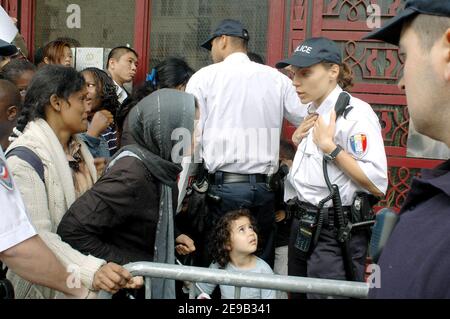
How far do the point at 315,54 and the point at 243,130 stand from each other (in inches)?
34.1

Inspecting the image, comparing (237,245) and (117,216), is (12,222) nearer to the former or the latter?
(117,216)

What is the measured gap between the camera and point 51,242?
2373 mm

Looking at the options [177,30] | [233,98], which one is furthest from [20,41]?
[233,98]

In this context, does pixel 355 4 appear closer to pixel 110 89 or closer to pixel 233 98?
pixel 233 98

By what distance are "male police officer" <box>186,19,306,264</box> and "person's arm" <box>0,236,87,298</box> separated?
1927 mm

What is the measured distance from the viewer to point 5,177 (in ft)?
5.88

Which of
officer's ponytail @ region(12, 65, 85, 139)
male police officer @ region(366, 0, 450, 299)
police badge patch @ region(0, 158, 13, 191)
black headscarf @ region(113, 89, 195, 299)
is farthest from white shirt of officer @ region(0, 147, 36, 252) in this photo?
male police officer @ region(366, 0, 450, 299)

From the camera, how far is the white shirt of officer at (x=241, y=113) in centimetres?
382

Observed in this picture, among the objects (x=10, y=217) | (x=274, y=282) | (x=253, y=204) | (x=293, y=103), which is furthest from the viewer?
(x=293, y=103)

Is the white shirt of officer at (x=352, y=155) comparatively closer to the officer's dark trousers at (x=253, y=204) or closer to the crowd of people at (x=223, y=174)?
the crowd of people at (x=223, y=174)

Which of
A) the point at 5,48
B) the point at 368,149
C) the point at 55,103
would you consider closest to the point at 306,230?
the point at 368,149

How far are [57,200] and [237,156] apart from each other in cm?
153

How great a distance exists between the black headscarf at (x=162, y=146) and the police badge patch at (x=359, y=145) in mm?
904

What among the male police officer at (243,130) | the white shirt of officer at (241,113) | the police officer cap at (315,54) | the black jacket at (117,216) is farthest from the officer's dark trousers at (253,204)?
the black jacket at (117,216)
